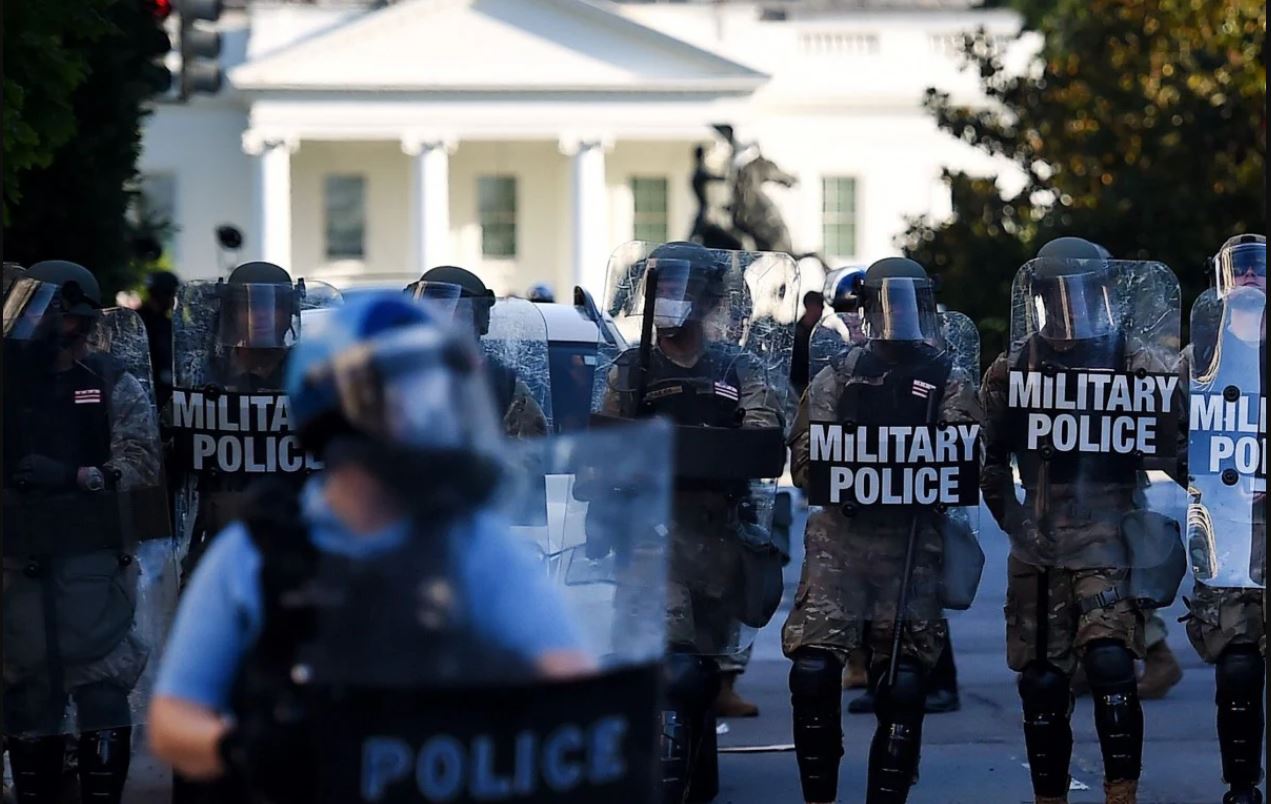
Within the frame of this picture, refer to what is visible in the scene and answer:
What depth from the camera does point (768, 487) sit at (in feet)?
20.4

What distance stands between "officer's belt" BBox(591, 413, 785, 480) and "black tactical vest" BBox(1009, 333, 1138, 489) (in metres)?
0.79

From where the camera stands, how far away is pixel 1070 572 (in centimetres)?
610

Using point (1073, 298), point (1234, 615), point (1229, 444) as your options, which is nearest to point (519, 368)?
point (1073, 298)

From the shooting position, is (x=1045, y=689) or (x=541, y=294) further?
(x=541, y=294)

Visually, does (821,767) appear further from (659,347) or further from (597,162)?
(597,162)

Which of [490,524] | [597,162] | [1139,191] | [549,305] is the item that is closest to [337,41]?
[597,162]

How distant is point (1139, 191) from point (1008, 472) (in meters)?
12.6

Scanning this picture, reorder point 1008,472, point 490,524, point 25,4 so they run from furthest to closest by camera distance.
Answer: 1. point 25,4
2. point 1008,472
3. point 490,524

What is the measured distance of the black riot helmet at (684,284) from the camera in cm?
613

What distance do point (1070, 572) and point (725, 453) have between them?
3.66 ft

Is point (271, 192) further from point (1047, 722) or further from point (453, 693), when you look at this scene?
point (453, 693)

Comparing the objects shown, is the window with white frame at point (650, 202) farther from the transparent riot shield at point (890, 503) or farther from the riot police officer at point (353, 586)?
the riot police officer at point (353, 586)

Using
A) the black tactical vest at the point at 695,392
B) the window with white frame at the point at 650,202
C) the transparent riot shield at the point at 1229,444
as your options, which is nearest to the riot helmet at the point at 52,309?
the black tactical vest at the point at 695,392

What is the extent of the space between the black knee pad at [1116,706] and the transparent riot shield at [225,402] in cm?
244
